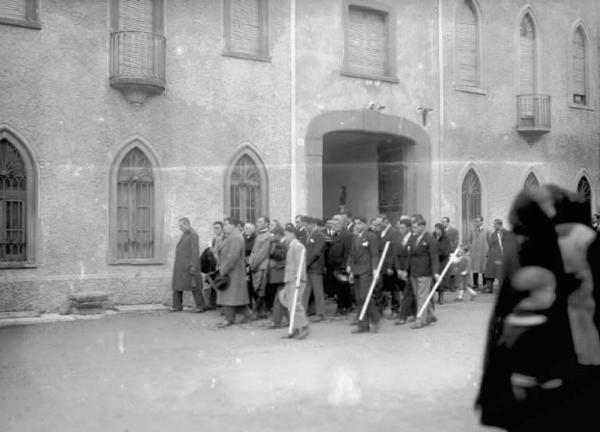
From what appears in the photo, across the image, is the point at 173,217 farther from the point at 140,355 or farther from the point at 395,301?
the point at 140,355

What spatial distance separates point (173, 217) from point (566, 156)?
40.8ft

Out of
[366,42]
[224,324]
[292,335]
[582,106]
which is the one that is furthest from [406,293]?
[582,106]

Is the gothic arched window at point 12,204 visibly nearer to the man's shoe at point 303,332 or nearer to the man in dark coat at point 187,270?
the man in dark coat at point 187,270

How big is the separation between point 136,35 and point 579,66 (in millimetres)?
14082

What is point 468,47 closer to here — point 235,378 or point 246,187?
point 246,187

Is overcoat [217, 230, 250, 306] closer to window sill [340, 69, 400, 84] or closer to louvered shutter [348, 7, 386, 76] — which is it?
window sill [340, 69, 400, 84]

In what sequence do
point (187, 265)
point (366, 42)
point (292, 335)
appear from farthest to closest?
point (366, 42) → point (187, 265) → point (292, 335)

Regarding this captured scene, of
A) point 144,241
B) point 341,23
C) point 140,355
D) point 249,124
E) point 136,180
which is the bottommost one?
point 140,355

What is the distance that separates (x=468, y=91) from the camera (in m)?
20.1

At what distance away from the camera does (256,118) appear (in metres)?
16.6

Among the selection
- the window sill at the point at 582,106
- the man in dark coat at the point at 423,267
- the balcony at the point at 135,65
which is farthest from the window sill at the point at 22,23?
the window sill at the point at 582,106

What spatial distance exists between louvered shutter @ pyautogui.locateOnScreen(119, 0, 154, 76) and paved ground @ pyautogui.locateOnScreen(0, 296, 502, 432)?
5.32 meters

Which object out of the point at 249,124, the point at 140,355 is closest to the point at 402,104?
the point at 249,124

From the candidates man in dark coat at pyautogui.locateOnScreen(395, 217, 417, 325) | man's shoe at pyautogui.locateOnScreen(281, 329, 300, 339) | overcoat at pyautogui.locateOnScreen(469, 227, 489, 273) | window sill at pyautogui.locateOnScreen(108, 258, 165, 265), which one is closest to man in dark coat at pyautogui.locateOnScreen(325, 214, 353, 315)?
man in dark coat at pyautogui.locateOnScreen(395, 217, 417, 325)
